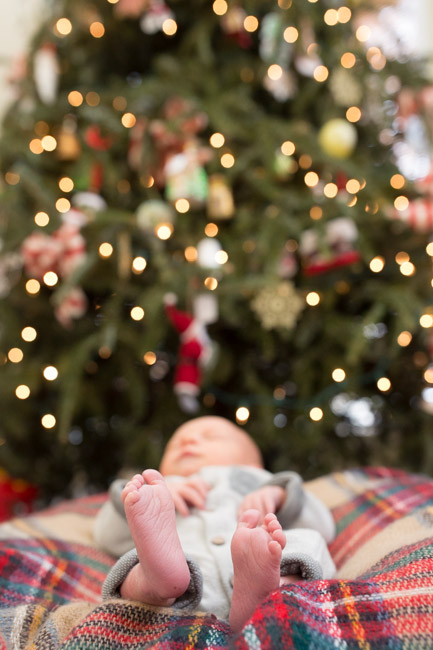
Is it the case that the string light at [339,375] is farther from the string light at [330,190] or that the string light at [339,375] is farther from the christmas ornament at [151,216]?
the christmas ornament at [151,216]

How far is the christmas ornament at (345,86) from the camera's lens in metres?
1.67

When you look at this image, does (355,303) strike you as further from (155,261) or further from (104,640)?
(104,640)

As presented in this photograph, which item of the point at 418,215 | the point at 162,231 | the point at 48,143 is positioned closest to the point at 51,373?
the point at 162,231

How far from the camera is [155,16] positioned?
→ 5.51 ft

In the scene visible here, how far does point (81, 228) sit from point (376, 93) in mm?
896

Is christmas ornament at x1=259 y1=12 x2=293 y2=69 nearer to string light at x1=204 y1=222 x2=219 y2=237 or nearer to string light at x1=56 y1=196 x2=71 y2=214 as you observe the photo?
string light at x1=204 y1=222 x2=219 y2=237

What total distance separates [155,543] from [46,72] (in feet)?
4.70

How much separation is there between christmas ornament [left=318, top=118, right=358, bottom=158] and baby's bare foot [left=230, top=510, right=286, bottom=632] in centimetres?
115

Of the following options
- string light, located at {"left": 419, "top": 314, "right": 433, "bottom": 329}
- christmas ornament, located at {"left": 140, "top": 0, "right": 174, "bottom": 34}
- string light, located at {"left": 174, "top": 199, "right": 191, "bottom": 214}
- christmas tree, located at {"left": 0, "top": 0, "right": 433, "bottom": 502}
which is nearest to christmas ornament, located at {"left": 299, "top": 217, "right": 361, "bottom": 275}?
christmas tree, located at {"left": 0, "top": 0, "right": 433, "bottom": 502}

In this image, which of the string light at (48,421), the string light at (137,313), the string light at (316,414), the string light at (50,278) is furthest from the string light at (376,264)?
the string light at (48,421)

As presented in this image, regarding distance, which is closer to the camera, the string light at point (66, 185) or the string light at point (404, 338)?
the string light at point (404, 338)

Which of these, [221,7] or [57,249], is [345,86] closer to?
[221,7]

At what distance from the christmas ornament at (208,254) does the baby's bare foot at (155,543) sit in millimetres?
804

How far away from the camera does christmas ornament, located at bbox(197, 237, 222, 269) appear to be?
147 cm
